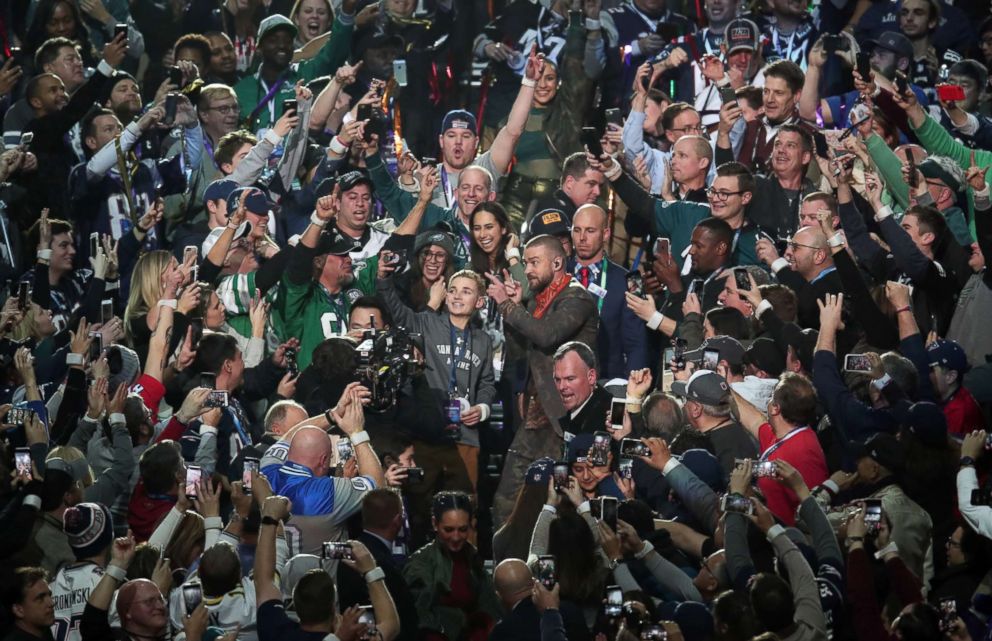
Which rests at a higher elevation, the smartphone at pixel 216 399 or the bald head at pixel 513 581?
the bald head at pixel 513 581

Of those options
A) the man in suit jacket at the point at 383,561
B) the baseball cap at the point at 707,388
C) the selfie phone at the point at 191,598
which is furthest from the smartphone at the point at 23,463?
the baseball cap at the point at 707,388

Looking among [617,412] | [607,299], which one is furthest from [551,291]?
[617,412]

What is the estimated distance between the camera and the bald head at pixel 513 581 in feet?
23.6

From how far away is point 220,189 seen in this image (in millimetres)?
10930

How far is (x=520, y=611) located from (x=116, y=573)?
1786mm

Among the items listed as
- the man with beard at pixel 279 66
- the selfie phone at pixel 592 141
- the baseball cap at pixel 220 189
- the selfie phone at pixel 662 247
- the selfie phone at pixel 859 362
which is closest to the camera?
the selfie phone at pixel 859 362

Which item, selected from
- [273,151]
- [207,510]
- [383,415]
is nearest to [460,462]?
[383,415]

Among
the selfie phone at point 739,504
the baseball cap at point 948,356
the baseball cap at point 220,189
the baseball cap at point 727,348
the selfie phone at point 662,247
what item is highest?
the selfie phone at point 739,504

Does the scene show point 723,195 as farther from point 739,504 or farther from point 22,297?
point 22,297

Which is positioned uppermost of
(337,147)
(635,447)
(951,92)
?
(951,92)

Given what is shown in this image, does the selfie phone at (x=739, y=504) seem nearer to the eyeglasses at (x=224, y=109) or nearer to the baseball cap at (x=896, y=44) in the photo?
the baseball cap at (x=896, y=44)

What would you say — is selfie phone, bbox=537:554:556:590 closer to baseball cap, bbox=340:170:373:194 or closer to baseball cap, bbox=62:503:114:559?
baseball cap, bbox=62:503:114:559

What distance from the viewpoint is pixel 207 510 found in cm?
781

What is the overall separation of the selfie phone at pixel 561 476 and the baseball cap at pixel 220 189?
3996 mm
